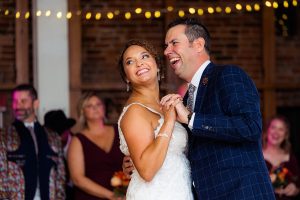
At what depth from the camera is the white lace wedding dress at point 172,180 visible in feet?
12.5

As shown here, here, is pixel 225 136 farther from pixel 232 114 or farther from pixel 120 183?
pixel 120 183

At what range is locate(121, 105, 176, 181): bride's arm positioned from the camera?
360 centimetres

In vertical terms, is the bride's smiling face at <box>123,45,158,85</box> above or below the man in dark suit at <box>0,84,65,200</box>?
above

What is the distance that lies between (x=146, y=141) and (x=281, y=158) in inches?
114

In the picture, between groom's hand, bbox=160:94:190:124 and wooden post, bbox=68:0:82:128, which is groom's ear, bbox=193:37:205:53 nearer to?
groom's hand, bbox=160:94:190:124

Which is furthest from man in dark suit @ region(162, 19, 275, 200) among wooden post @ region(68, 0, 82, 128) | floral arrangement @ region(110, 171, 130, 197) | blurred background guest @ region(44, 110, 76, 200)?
wooden post @ region(68, 0, 82, 128)

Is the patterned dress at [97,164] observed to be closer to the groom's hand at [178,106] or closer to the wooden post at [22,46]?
the wooden post at [22,46]

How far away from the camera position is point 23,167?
5.55 m

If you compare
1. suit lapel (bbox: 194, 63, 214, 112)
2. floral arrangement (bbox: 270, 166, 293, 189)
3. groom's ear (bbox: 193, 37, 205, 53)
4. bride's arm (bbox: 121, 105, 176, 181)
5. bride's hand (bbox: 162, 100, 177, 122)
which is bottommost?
floral arrangement (bbox: 270, 166, 293, 189)

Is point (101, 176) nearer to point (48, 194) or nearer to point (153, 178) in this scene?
point (48, 194)

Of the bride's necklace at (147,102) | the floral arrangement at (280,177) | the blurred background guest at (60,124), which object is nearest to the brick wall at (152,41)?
the blurred background guest at (60,124)

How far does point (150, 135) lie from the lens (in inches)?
145

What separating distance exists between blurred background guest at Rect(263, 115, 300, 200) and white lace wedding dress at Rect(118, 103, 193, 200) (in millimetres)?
2323

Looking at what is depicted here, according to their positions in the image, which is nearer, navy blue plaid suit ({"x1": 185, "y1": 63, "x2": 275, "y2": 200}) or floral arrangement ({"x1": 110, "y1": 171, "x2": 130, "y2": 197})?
navy blue plaid suit ({"x1": 185, "y1": 63, "x2": 275, "y2": 200})
